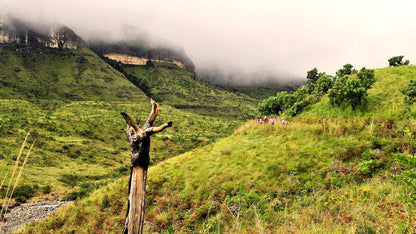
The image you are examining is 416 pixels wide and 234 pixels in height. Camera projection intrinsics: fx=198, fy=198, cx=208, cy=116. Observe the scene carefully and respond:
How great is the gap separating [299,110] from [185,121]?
8080 cm

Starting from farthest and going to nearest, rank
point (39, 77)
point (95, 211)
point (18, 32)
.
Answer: point (18, 32), point (39, 77), point (95, 211)

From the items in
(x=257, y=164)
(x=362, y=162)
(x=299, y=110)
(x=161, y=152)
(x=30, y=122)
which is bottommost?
(x=161, y=152)

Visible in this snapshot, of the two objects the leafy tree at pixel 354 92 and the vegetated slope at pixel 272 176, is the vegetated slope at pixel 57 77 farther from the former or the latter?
the leafy tree at pixel 354 92

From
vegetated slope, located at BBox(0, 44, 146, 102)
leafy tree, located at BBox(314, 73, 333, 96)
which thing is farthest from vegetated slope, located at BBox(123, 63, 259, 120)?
leafy tree, located at BBox(314, 73, 333, 96)

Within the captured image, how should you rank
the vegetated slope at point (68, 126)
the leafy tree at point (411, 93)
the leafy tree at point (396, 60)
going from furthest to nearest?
1. the vegetated slope at point (68, 126)
2. the leafy tree at point (396, 60)
3. the leafy tree at point (411, 93)

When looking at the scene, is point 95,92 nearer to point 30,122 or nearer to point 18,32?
point 30,122

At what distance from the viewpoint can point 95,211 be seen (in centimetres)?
1169

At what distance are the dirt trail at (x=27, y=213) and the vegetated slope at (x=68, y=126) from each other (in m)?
1.98

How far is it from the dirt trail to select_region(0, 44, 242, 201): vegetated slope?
198 cm

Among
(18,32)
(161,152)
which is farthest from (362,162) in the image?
(18,32)

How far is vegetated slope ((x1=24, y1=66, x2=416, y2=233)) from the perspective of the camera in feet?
28.2

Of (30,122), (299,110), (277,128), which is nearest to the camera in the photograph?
(277,128)

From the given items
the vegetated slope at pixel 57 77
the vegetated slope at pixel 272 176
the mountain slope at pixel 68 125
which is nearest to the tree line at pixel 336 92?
the vegetated slope at pixel 272 176

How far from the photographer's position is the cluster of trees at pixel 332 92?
1609 centimetres
